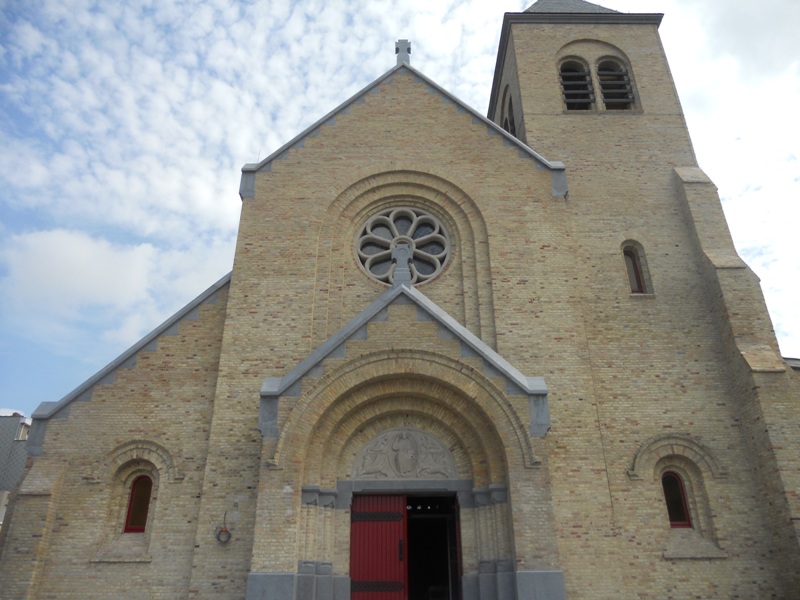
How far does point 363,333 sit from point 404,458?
2.73 m

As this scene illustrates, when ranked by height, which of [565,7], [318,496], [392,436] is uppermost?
[565,7]

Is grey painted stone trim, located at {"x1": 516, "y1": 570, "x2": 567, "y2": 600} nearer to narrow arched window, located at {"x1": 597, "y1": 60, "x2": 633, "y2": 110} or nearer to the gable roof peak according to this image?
narrow arched window, located at {"x1": 597, "y1": 60, "x2": 633, "y2": 110}

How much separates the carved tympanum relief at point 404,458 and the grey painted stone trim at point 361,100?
690 cm

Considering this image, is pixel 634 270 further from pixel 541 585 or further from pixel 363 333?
pixel 541 585

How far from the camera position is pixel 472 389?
1152cm

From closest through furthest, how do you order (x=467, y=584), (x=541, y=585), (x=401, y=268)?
(x=541, y=585)
(x=467, y=584)
(x=401, y=268)

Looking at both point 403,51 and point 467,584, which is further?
point 403,51

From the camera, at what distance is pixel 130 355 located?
13.7 m

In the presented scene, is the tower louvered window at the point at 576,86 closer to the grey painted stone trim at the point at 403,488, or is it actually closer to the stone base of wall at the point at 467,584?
the grey painted stone trim at the point at 403,488

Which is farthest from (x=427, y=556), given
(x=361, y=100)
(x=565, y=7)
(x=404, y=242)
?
(x=565, y=7)

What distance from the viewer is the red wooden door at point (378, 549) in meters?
11.7

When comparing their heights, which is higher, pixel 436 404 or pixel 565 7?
pixel 565 7

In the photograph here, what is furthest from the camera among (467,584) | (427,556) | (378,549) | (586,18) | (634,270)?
(586,18)

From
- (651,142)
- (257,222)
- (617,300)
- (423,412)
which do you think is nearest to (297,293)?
(257,222)
